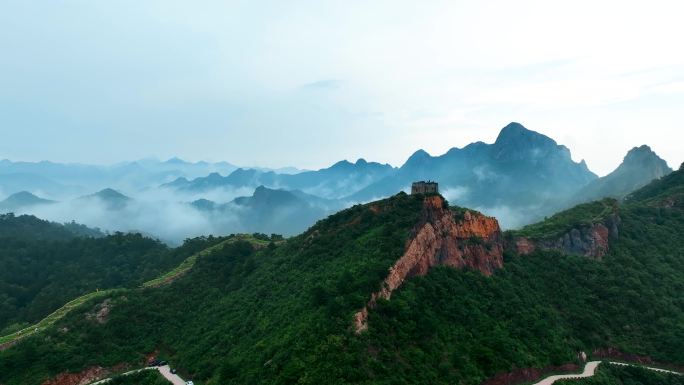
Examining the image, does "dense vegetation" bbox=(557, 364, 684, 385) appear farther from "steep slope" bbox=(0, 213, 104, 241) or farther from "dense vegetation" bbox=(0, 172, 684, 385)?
"steep slope" bbox=(0, 213, 104, 241)

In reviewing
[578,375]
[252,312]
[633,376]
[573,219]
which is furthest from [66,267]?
[633,376]

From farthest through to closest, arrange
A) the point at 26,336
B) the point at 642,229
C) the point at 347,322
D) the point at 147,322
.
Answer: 1. the point at 642,229
2. the point at 147,322
3. the point at 26,336
4. the point at 347,322

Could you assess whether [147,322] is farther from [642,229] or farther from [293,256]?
[642,229]

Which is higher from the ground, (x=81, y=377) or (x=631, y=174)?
(x=631, y=174)

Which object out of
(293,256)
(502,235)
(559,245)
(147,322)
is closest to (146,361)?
(147,322)

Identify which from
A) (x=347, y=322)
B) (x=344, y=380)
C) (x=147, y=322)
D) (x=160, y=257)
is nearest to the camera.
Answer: (x=344, y=380)

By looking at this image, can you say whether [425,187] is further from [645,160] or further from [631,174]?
[645,160]

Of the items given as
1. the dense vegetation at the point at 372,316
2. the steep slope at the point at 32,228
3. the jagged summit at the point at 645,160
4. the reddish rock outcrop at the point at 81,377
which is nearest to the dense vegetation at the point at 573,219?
the dense vegetation at the point at 372,316
